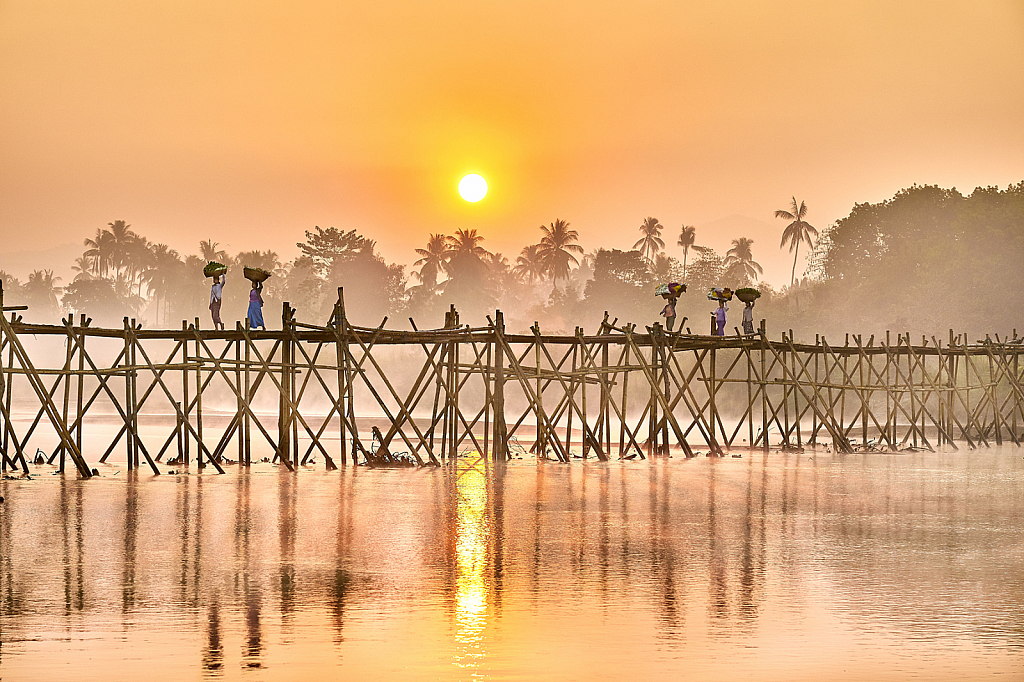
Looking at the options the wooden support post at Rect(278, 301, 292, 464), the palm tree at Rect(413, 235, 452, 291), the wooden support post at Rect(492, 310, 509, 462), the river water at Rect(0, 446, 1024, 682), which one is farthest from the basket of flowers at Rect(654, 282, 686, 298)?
the palm tree at Rect(413, 235, 452, 291)

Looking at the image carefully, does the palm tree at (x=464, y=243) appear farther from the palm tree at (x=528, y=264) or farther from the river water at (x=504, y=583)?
the river water at (x=504, y=583)

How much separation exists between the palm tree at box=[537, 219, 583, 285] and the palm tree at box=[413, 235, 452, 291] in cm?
1017

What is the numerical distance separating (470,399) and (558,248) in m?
41.3

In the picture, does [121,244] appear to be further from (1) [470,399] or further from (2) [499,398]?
(2) [499,398]

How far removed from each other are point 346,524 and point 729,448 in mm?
22709

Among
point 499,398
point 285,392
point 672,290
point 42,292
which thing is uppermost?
point 42,292

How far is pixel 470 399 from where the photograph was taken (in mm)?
68438

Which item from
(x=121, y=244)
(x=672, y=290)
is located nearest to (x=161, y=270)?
(x=121, y=244)

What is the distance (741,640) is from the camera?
10617mm

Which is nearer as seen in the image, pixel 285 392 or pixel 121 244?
pixel 285 392

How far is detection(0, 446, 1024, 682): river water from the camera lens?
984 cm

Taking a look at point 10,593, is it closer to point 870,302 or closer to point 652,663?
point 652,663

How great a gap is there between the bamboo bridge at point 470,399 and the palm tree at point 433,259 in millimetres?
23728

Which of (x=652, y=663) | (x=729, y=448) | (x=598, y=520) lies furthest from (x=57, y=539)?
(x=729, y=448)
